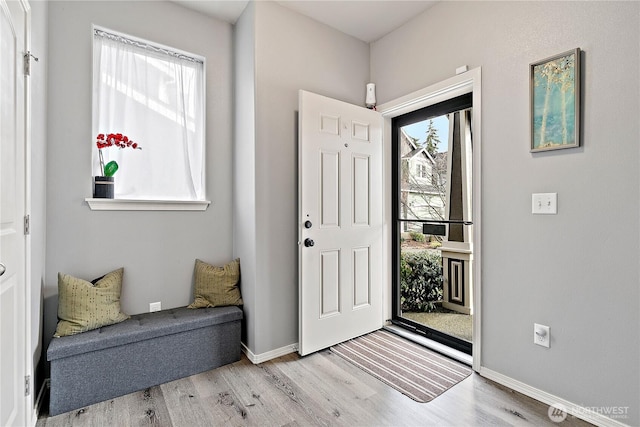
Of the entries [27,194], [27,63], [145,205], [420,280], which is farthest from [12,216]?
[420,280]

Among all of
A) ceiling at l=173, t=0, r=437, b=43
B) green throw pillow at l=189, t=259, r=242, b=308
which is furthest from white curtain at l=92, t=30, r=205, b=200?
green throw pillow at l=189, t=259, r=242, b=308

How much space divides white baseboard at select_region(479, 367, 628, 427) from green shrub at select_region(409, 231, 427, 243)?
1.10 metres

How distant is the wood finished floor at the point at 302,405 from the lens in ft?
5.59

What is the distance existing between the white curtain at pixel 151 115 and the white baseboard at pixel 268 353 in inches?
49.9

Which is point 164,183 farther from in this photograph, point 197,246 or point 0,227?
point 0,227

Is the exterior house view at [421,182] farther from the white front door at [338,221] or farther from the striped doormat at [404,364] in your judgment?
the striped doormat at [404,364]

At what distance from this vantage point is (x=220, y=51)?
8.75 feet

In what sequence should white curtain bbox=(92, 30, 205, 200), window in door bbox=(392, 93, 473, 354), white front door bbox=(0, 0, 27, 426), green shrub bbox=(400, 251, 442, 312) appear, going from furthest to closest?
green shrub bbox=(400, 251, 442, 312), window in door bbox=(392, 93, 473, 354), white curtain bbox=(92, 30, 205, 200), white front door bbox=(0, 0, 27, 426)

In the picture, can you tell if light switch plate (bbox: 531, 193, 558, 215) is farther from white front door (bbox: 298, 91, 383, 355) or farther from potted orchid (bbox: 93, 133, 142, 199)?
potted orchid (bbox: 93, 133, 142, 199)

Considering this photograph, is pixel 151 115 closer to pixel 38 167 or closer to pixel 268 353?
pixel 38 167

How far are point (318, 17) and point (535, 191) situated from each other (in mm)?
2105

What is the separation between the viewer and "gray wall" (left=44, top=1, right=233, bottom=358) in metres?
2.04

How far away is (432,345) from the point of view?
257cm

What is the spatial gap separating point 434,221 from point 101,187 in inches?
99.8
